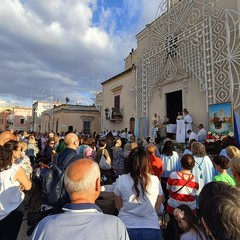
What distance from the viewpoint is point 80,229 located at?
1154mm

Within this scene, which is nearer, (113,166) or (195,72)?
(113,166)

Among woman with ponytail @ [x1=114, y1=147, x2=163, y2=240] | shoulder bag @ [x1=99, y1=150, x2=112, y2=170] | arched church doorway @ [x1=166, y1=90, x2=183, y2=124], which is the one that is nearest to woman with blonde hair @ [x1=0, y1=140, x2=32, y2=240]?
woman with ponytail @ [x1=114, y1=147, x2=163, y2=240]

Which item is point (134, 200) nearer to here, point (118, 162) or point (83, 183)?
point (83, 183)

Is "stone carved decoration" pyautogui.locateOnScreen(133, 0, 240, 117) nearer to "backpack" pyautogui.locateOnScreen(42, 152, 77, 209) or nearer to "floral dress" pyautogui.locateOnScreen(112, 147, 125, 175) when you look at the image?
"floral dress" pyautogui.locateOnScreen(112, 147, 125, 175)

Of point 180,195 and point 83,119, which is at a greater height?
point 83,119

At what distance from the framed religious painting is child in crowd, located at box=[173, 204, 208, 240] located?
796 centimetres

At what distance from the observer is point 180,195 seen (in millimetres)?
2803

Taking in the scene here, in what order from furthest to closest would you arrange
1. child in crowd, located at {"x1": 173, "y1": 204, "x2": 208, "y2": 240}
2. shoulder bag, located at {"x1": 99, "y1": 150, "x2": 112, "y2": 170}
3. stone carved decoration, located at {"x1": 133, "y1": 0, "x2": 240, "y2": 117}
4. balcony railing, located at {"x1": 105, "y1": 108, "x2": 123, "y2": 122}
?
balcony railing, located at {"x1": 105, "y1": 108, "x2": 123, "y2": 122}
stone carved decoration, located at {"x1": 133, "y1": 0, "x2": 240, "y2": 117}
shoulder bag, located at {"x1": 99, "y1": 150, "x2": 112, "y2": 170}
child in crowd, located at {"x1": 173, "y1": 204, "x2": 208, "y2": 240}

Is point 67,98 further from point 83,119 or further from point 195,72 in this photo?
point 195,72

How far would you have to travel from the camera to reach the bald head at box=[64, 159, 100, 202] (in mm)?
1320

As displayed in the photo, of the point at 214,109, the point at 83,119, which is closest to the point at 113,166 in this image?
the point at 214,109

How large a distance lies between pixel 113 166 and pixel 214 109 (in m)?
6.74

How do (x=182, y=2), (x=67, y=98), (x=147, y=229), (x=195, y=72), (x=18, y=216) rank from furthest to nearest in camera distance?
(x=67, y=98)
(x=182, y=2)
(x=195, y=72)
(x=18, y=216)
(x=147, y=229)

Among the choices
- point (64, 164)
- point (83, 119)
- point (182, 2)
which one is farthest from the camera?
point (83, 119)
